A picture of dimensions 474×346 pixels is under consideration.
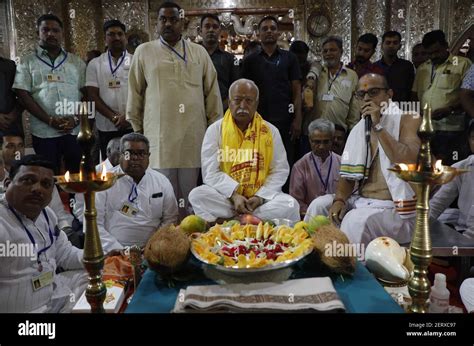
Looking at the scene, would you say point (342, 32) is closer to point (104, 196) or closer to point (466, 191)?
point (466, 191)

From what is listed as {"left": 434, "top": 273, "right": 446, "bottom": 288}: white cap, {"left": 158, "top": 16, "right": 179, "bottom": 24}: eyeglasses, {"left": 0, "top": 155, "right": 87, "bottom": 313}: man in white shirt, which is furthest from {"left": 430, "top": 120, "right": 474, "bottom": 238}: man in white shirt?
{"left": 0, "top": 155, "right": 87, "bottom": 313}: man in white shirt

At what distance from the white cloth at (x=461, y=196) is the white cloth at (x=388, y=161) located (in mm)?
428

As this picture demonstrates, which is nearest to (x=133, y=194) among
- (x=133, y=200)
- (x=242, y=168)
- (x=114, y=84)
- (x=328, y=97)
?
(x=133, y=200)

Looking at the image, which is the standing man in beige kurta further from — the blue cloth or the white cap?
the white cap

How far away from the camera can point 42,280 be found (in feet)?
4.27

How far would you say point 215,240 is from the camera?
3.96 feet

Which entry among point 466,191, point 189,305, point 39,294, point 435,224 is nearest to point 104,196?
point 39,294

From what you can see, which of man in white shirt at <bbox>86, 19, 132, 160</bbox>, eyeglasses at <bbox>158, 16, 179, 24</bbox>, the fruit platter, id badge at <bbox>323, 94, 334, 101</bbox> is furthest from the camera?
id badge at <bbox>323, 94, 334, 101</bbox>

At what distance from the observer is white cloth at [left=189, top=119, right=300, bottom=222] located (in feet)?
6.96

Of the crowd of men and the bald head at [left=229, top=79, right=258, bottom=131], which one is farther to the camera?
the bald head at [left=229, top=79, right=258, bottom=131]

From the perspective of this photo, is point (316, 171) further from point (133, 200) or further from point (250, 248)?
point (250, 248)

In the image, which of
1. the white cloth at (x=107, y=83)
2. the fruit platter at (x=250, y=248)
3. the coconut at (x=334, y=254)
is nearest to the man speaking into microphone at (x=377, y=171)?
the fruit platter at (x=250, y=248)

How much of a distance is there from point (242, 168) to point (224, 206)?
24 centimetres
